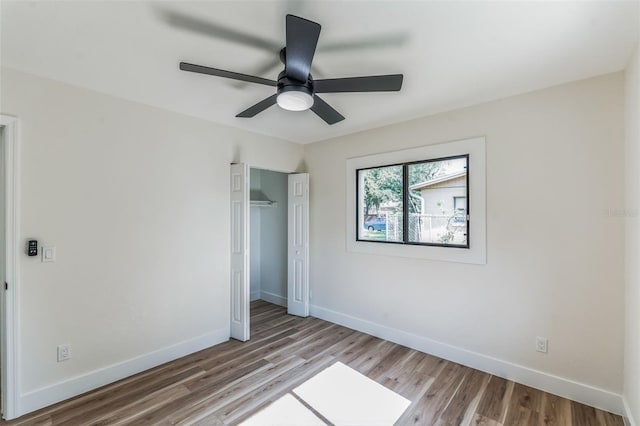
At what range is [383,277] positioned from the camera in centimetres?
350

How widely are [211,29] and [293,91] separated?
58 centimetres

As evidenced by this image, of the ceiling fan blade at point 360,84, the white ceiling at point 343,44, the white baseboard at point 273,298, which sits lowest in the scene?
the white baseboard at point 273,298

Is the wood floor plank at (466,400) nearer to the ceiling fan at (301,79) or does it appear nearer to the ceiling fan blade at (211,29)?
the ceiling fan at (301,79)

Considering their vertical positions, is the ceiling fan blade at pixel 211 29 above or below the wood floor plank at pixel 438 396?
above

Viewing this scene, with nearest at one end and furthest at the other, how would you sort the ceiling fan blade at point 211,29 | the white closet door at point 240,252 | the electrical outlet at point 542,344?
1. the ceiling fan blade at point 211,29
2. the electrical outlet at point 542,344
3. the white closet door at point 240,252

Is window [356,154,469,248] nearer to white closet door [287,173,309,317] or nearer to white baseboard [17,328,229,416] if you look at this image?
white closet door [287,173,309,317]

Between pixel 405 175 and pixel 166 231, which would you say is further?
pixel 405 175

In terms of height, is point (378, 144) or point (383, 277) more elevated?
point (378, 144)

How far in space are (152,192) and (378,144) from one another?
2.56 m

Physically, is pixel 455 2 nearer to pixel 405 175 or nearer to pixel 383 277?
pixel 405 175

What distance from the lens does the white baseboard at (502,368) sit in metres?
2.20

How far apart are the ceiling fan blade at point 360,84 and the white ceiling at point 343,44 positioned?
0.23 meters

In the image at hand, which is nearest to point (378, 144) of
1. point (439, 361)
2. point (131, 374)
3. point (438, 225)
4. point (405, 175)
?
point (405, 175)

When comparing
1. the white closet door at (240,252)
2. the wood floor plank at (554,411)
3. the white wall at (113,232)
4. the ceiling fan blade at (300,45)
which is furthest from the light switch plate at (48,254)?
the wood floor plank at (554,411)
